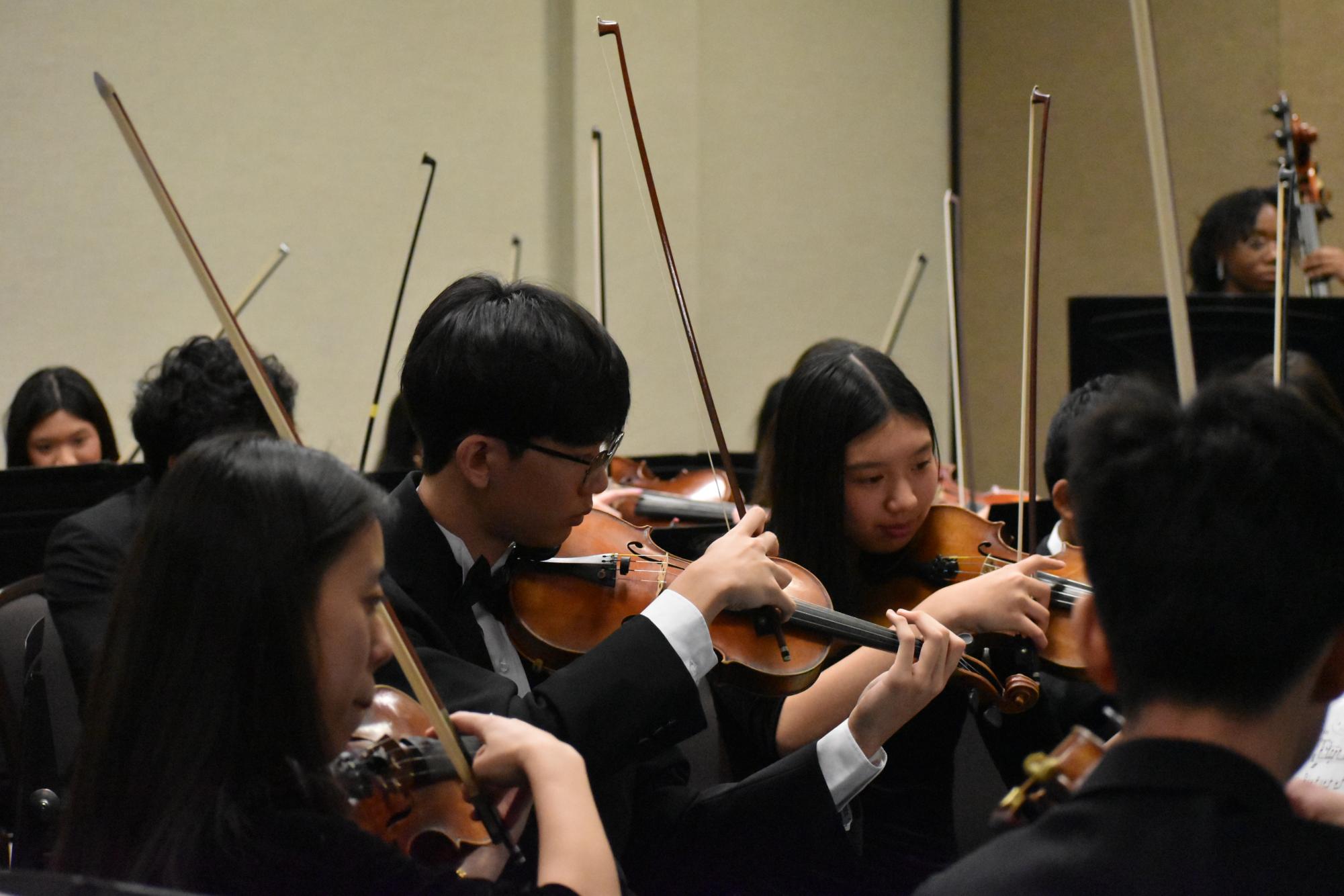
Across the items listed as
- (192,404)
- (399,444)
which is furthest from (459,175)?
(192,404)

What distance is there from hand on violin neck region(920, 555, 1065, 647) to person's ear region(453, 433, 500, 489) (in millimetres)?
553

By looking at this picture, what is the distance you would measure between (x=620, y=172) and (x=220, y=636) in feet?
11.3

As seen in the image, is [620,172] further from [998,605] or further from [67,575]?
[998,605]

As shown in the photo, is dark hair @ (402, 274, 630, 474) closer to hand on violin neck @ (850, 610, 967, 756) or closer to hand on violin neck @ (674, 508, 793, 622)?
hand on violin neck @ (674, 508, 793, 622)

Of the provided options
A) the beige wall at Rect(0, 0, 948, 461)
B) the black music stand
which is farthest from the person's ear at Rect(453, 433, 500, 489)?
the beige wall at Rect(0, 0, 948, 461)

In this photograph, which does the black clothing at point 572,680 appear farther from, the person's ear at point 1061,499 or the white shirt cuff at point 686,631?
the person's ear at point 1061,499

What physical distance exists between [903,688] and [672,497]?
1408 millimetres

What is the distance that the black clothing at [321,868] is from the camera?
2.92ft

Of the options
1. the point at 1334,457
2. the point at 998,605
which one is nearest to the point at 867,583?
the point at 998,605

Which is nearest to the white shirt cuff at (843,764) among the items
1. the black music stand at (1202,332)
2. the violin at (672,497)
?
the violin at (672,497)

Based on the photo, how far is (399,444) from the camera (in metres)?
3.30

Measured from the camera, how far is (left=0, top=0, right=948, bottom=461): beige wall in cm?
358

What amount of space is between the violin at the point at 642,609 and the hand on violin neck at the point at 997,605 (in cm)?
5

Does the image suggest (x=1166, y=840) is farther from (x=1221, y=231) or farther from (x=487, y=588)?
(x=1221, y=231)
